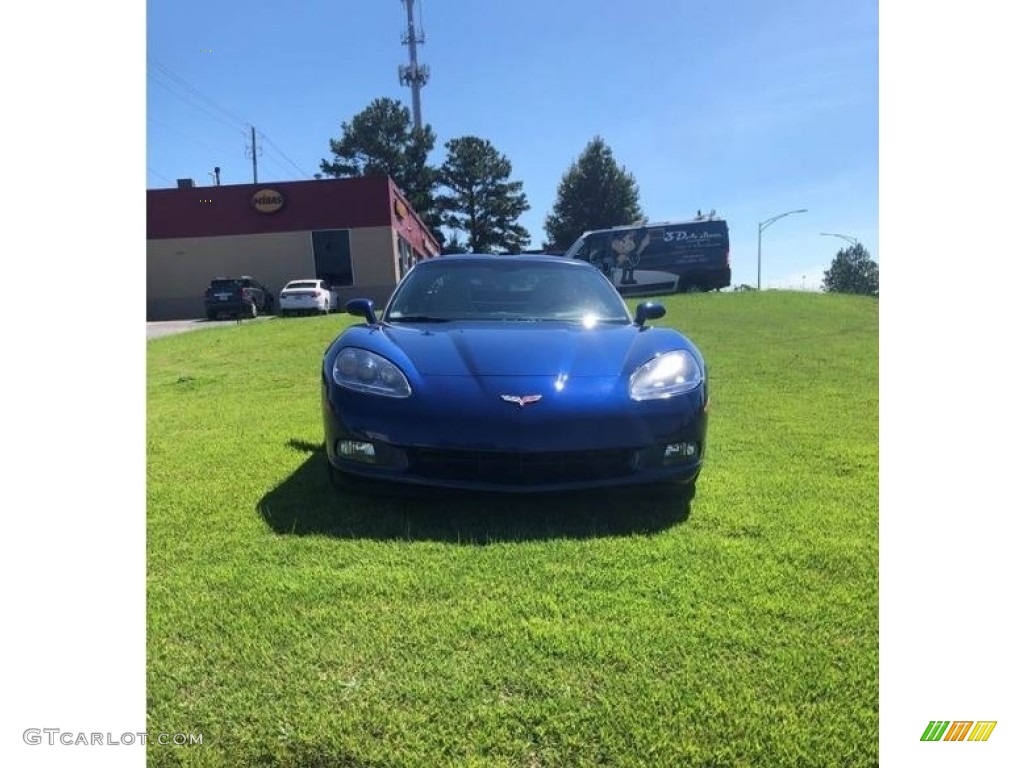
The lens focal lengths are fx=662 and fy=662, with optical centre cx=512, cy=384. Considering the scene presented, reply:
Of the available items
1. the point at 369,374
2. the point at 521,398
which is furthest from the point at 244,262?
the point at 521,398

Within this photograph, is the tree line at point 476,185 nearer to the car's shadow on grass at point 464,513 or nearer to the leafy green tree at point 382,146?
the leafy green tree at point 382,146

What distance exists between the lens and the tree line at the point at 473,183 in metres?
54.5

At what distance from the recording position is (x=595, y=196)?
5622 centimetres

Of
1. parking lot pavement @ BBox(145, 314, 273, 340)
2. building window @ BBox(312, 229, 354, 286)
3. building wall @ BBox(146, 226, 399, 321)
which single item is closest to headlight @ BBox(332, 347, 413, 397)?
parking lot pavement @ BBox(145, 314, 273, 340)

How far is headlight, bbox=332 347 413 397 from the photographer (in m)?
2.80

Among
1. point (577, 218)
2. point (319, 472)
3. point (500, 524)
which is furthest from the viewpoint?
point (577, 218)

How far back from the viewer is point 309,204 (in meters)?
28.2

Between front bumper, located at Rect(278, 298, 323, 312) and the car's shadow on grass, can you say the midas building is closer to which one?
front bumper, located at Rect(278, 298, 323, 312)

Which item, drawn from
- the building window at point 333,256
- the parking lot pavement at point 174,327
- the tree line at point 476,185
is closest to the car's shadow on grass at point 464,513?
the parking lot pavement at point 174,327

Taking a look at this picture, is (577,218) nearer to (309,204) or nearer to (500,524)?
(309,204)

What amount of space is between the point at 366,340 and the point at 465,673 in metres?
1.77

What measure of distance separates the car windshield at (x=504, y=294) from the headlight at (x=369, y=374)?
69 cm

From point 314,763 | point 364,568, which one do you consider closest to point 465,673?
point 314,763

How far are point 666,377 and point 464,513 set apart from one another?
1.07 m
